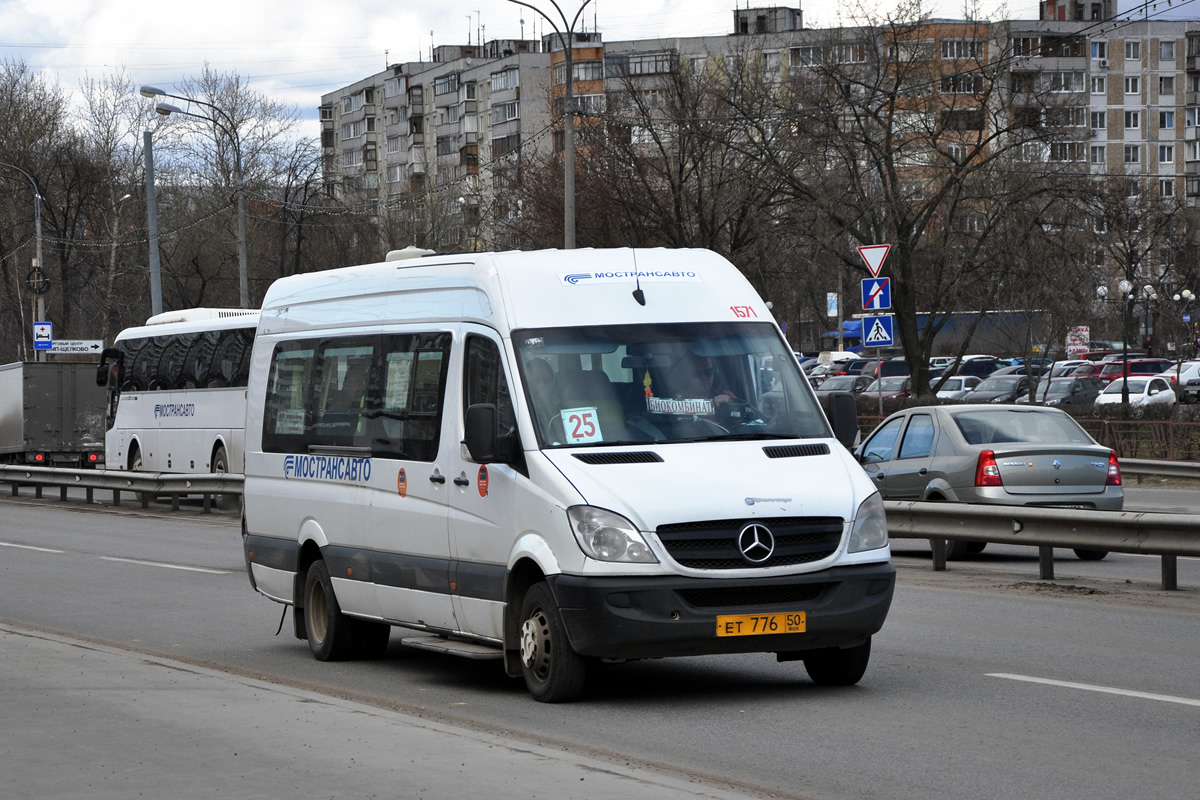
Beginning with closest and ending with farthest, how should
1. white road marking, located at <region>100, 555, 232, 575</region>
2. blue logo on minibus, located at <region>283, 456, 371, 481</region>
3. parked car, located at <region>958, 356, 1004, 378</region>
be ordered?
blue logo on minibus, located at <region>283, 456, 371, 481</region> → white road marking, located at <region>100, 555, 232, 575</region> → parked car, located at <region>958, 356, 1004, 378</region>

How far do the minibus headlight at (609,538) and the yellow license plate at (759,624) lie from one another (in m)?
0.47

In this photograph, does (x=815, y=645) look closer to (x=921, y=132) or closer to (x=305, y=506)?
(x=305, y=506)

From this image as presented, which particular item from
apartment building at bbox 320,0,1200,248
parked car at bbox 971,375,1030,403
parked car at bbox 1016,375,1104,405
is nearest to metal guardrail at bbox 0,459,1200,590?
parked car at bbox 1016,375,1104,405

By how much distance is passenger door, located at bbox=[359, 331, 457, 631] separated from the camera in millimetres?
9492

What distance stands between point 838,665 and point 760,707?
725mm

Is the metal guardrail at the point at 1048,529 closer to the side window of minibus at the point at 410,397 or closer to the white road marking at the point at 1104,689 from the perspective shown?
the white road marking at the point at 1104,689

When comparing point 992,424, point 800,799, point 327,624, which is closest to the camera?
point 800,799

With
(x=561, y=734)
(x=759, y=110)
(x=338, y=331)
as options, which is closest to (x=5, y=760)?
(x=561, y=734)

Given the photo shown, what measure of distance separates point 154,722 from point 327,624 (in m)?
3.11

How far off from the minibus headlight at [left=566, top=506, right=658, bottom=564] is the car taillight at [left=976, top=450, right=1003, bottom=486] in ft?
29.2

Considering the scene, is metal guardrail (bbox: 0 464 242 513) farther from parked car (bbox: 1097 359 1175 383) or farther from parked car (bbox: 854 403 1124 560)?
parked car (bbox: 1097 359 1175 383)

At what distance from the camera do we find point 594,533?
820 cm

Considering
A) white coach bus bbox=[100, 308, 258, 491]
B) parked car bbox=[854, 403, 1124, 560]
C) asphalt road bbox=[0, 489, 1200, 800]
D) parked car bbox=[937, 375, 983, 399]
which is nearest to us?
asphalt road bbox=[0, 489, 1200, 800]

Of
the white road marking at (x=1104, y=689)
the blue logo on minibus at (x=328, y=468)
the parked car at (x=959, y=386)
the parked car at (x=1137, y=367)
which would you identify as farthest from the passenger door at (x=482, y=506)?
the parked car at (x=1137, y=367)
